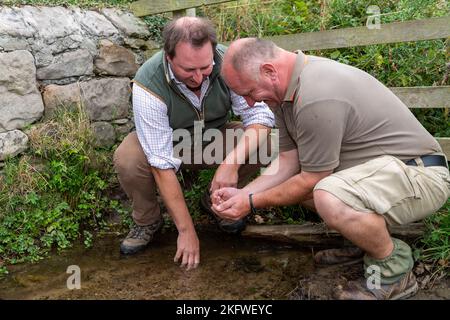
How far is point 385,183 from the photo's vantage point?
234cm

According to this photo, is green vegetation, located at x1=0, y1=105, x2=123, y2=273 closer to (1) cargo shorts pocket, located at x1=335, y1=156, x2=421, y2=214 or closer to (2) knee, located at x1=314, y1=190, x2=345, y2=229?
(2) knee, located at x1=314, y1=190, x2=345, y2=229

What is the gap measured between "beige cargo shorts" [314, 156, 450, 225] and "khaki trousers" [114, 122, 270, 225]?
45.0 inches

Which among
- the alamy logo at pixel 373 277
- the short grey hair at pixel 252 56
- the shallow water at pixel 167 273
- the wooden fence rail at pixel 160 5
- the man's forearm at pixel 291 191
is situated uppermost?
the wooden fence rail at pixel 160 5

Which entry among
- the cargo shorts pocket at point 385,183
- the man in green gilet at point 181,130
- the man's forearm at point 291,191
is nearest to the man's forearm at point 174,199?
the man in green gilet at point 181,130

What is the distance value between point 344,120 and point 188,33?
106cm

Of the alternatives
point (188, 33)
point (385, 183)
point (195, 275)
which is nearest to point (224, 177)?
point (195, 275)

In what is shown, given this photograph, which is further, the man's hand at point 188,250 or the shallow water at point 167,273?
the man's hand at point 188,250

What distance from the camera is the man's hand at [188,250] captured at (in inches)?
118

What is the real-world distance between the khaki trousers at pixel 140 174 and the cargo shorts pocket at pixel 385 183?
1157mm

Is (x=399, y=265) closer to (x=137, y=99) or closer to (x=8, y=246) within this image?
(x=137, y=99)

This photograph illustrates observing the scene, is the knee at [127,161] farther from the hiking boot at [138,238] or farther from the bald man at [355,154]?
the bald man at [355,154]

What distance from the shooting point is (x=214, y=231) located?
3.61m

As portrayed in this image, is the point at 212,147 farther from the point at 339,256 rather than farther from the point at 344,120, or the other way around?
the point at 344,120

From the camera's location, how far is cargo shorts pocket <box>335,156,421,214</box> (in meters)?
2.32
